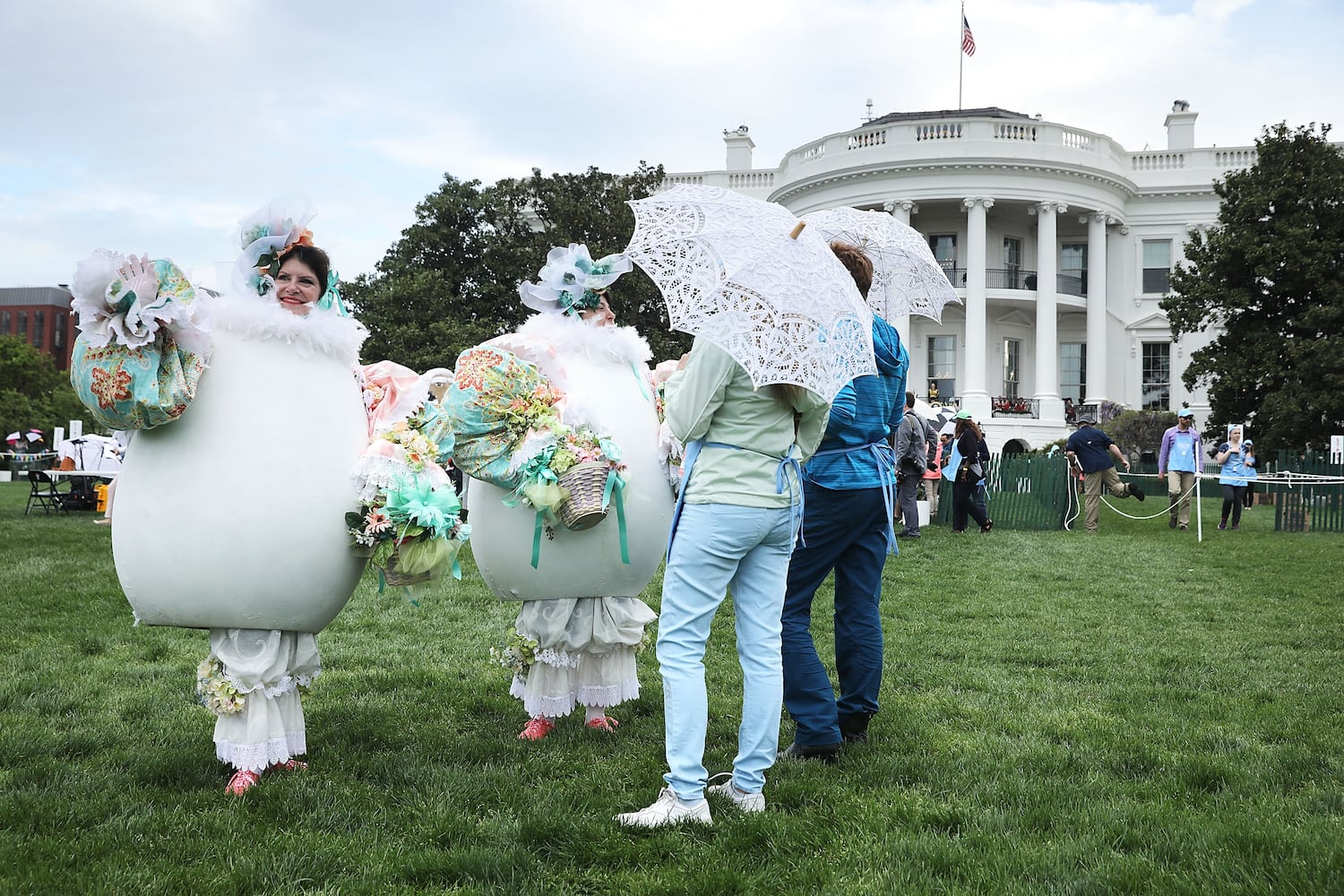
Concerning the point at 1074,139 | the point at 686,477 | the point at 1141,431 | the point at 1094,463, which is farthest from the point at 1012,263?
the point at 686,477

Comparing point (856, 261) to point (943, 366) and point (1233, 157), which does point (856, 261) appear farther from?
point (1233, 157)

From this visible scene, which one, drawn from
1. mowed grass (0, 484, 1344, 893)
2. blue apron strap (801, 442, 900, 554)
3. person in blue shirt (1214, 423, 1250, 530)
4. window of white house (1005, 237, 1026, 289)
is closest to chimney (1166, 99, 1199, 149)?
window of white house (1005, 237, 1026, 289)

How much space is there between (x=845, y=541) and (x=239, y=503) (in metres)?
2.46

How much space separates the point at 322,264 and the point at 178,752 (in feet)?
7.06

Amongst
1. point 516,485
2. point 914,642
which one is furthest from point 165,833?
point 914,642

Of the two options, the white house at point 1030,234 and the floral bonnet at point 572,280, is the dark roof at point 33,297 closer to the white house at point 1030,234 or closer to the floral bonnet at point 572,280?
the white house at point 1030,234

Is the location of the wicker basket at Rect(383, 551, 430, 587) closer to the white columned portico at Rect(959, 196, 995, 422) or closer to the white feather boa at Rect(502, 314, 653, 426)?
the white feather boa at Rect(502, 314, 653, 426)

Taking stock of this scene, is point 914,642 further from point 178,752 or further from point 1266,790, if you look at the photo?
point 178,752

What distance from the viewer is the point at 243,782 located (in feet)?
13.0

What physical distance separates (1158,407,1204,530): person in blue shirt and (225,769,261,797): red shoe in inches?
556

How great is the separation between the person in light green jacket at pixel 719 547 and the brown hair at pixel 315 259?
4.90 ft

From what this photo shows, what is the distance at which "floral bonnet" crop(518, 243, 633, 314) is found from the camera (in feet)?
15.6

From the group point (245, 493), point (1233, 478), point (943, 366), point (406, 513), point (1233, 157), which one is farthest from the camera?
point (1233, 157)

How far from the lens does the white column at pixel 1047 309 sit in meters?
35.2
